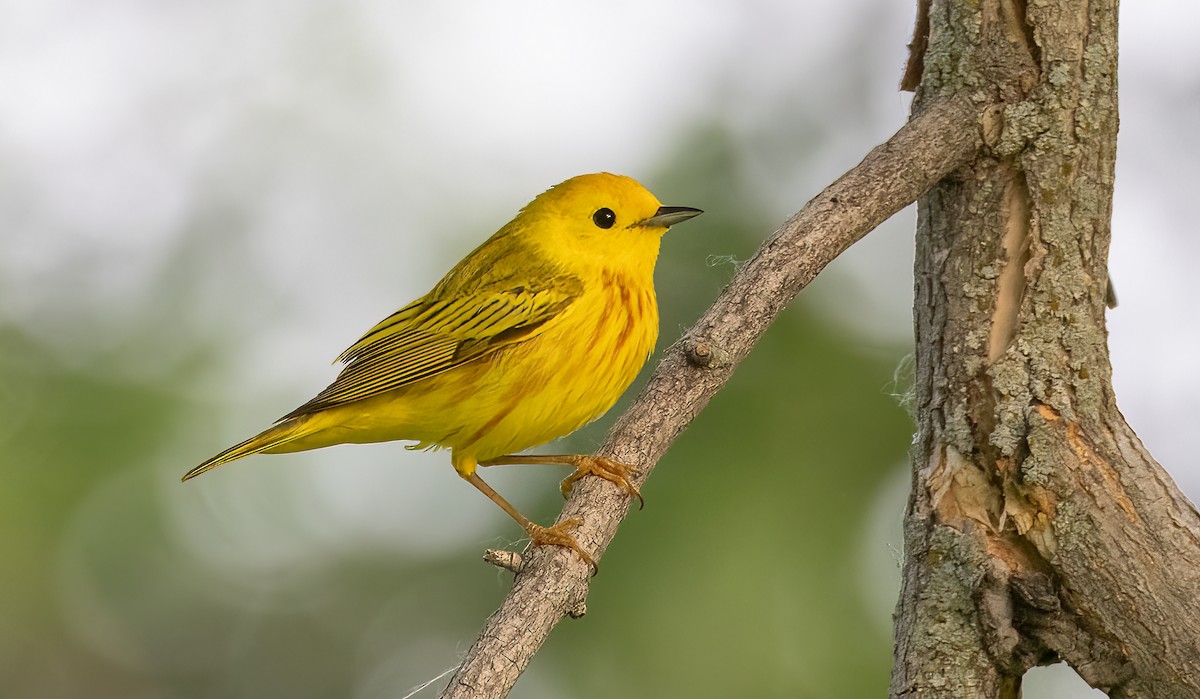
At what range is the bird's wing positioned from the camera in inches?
151

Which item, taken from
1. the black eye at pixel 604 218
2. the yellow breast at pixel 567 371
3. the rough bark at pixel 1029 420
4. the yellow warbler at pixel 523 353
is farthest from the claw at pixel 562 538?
the black eye at pixel 604 218

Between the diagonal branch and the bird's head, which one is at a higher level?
the bird's head

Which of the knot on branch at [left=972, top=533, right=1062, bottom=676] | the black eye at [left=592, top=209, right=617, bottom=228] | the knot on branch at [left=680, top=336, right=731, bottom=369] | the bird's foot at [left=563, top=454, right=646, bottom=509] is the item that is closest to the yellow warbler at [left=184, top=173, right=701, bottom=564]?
the black eye at [left=592, top=209, right=617, bottom=228]

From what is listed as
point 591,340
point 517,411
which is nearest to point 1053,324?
point 591,340

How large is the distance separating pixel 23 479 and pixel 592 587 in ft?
8.12

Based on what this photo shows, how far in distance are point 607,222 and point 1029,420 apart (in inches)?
63.7

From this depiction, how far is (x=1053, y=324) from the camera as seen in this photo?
10.7 feet

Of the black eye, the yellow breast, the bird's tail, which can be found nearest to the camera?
the bird's tail

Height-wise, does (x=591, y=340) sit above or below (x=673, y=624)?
above

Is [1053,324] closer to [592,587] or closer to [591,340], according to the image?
[591,340]

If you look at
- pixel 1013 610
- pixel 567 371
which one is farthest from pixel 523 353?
pixel 1013 610

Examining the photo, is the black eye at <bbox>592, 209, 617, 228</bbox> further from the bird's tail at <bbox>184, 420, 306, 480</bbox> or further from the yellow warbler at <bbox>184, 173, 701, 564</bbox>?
the bird's tail at <bbox>184, 420, 306, 480</bbox>

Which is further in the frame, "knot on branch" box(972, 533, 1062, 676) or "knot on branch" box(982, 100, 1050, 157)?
"knot on branch" box(982, 100, 1050, 157)

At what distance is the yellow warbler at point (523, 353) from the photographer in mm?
3801
